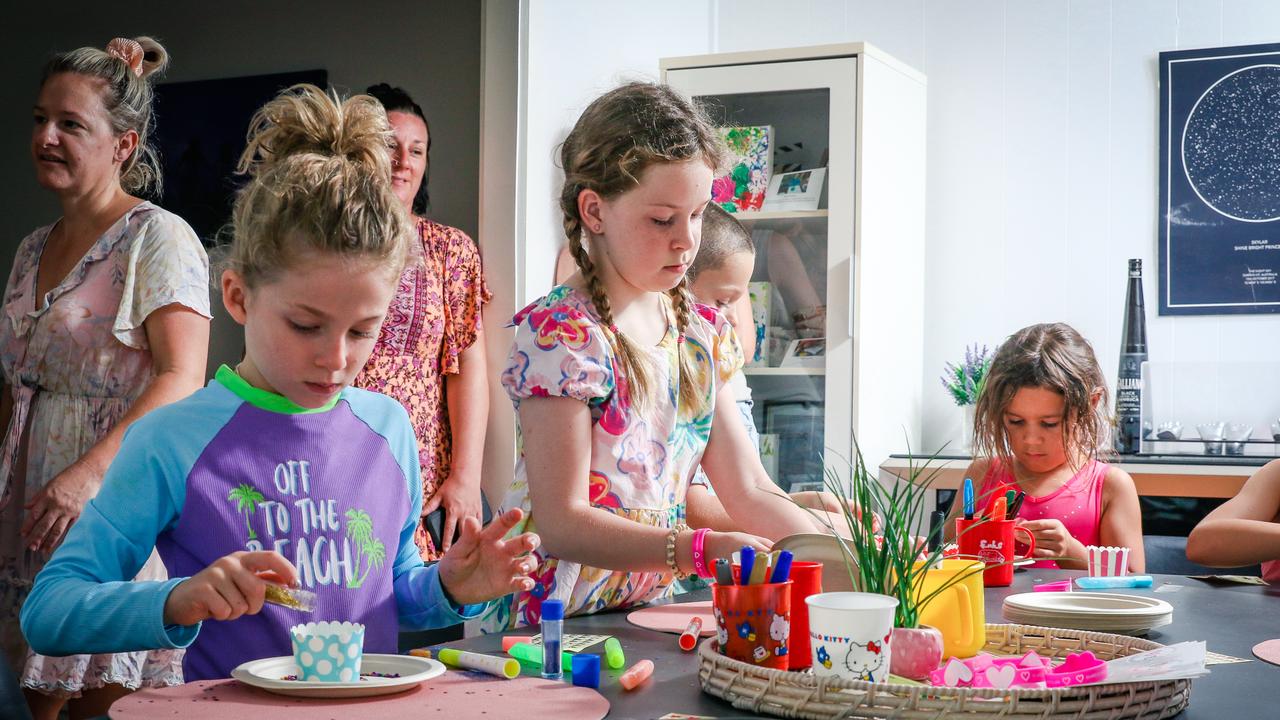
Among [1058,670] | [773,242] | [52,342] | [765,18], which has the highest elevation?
[765,18]

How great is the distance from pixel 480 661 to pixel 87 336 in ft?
4.08

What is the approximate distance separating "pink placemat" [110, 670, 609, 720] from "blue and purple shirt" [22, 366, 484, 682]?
14 centimetres

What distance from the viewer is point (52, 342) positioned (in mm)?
2002

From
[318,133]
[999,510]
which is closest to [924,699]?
[318,133]

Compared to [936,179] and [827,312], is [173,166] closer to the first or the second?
[827,312]

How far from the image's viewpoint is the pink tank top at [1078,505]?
248 centimetres

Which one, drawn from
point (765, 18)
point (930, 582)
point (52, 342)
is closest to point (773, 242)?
point (765, 18)

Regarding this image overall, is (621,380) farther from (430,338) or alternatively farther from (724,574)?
(430,338)

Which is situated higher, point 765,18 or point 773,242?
point 765,18

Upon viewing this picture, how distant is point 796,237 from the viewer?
3.53m

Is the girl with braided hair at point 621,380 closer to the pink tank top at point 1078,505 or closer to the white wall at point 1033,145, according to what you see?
the pink tank top at point 1078,505

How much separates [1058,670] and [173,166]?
11.2ft

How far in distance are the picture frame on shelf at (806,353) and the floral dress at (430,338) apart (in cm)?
95

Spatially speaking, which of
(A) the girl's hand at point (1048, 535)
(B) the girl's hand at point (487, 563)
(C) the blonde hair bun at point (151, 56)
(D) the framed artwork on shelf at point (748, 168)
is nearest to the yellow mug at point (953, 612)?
(B) the girl's hand at point (487, 563)
